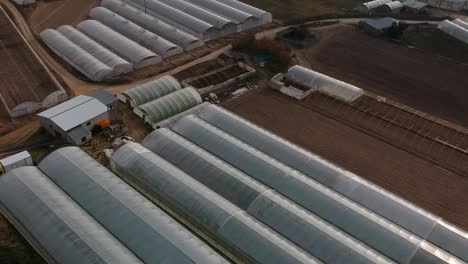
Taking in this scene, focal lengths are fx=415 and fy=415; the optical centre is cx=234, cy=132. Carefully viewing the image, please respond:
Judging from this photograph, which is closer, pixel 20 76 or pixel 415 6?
pixel 20 76

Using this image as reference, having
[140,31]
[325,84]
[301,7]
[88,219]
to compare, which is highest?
[140,31]

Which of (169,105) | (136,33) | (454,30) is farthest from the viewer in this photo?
(454,30)

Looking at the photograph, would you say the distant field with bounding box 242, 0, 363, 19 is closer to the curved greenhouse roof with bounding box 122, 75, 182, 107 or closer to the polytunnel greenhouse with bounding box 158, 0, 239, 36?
the polytunnel greenhouse with bounding box 158, 0, 239, 36

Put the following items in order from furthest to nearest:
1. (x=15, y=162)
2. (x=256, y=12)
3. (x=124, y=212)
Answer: (x=256, y=12), (x=15, y=162), (x=124, y=212)

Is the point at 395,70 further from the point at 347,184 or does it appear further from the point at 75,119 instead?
the point at 75,119

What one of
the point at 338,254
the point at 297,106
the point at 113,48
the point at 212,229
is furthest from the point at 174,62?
the point at 338,254

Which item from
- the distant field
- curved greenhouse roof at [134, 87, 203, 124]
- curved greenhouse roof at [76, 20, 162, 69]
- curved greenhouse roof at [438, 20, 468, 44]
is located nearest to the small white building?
curved greenhouse roof at [134, 87, 203, 124]

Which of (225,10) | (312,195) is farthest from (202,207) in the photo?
(225,10)

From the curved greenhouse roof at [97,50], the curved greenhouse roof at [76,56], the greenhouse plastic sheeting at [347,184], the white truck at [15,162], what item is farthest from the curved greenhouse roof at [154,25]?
the white truck at [15,162]
